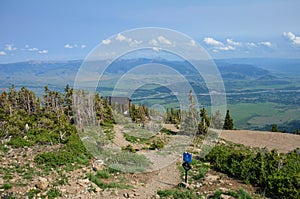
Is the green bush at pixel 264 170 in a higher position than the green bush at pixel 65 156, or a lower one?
lower

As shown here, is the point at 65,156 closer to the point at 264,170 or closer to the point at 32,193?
the point at 32,193

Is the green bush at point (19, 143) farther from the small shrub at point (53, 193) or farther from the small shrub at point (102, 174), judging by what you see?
the small shrub at point (53, 193)

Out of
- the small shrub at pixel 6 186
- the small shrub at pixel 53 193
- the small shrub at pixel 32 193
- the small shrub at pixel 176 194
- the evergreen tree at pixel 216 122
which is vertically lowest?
the small shrub at pixel 176 194

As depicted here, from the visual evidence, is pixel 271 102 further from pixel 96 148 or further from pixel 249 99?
pixel 96 148

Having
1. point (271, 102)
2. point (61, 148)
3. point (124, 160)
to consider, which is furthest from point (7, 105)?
point (271, 102)

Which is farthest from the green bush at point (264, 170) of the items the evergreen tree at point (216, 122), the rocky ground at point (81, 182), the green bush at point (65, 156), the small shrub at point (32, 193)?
the small shrub at point (32, 193)

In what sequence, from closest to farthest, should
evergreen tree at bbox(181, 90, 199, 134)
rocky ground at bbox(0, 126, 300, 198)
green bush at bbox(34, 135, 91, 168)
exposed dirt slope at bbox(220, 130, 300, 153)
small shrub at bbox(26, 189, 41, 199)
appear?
small shrub at bbox(26, 189, 41, 199) < rocky ground at bbox(0, 126, 300, 198) < green bush at bbox(34, 135, 91, 168) < exposed dirt slope at bbox(220, 130, 300, 153) < evergreen tree at bbox(181, 90, 199, 134)

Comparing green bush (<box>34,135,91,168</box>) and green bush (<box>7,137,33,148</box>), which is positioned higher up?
green bush (<box>7,137,33,148</box>)

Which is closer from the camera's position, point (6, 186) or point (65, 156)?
point (6, 186)

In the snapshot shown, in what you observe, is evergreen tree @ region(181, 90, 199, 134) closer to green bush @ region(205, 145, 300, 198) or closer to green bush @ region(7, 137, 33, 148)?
green bush @ region(205, 145, 300, 198)

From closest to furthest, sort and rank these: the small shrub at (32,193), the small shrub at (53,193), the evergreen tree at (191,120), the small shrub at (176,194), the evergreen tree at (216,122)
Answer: the small shrub at (32,193), the small shrub at (53,193), the small shrub at (176,194), the evergreen tree at (216,122), the evergreen tree at (191,120)

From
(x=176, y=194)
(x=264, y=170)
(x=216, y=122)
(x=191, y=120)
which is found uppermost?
(x=216, y=122)

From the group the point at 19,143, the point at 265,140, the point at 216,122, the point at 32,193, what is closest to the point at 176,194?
the point at 32,193

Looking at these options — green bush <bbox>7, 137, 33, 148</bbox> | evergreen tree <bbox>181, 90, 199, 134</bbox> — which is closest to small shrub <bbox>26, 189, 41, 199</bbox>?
green bush <bbox>7, 137, 33, 148</bbox>
